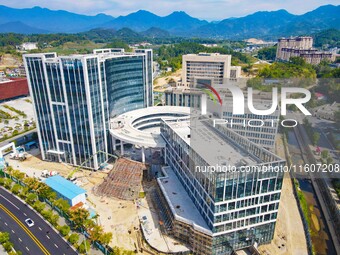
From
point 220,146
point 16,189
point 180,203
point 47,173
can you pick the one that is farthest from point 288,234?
point 47,173

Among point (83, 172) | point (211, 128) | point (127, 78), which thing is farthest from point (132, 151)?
point (211, 128)

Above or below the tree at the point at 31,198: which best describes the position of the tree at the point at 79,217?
above

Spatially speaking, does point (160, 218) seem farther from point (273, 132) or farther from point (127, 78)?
point (127, 78)

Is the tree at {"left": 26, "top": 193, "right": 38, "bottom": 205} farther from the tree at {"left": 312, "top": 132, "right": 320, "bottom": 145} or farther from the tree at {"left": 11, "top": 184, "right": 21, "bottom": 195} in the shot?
the tree at {"left": 312, "top": 132, "right": 320, "bottom": 145}

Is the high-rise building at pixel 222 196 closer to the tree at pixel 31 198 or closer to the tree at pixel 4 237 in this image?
the tree at pixel 4 237

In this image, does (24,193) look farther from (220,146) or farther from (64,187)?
(220,146)

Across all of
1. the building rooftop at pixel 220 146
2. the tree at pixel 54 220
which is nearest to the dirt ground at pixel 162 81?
the building rooftop at pixel 220 146

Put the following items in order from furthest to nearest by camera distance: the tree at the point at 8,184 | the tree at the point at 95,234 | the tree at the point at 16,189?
the tree at the point at 8,184 < the tree at the point at 16,189 < the tree at the point at 95,234
